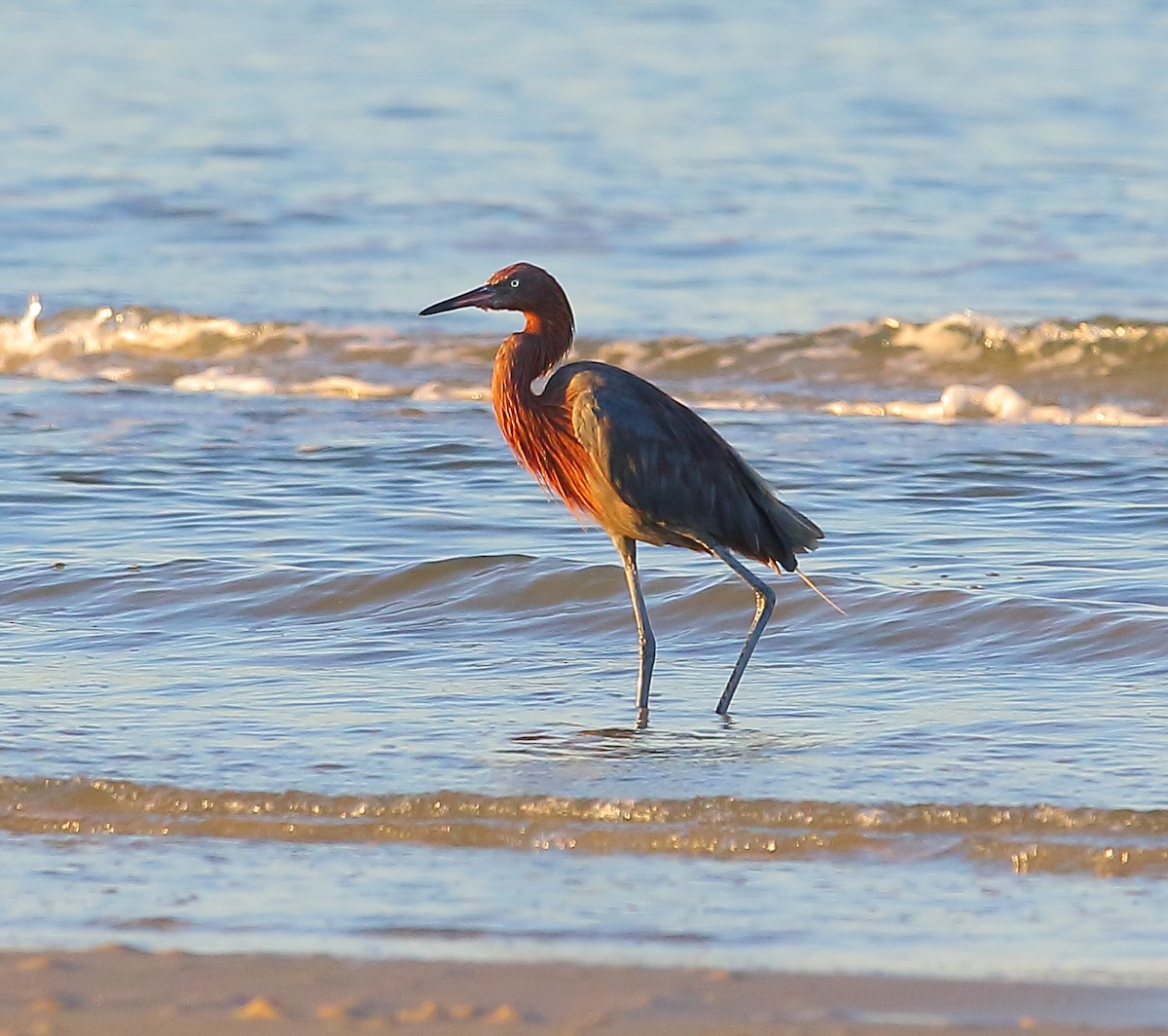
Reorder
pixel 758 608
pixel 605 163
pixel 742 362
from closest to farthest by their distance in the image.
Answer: pixel 758 608
pixel 742 362
pixel 605 163

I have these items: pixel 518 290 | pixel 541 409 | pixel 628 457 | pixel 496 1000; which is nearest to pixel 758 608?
pixel 628 457

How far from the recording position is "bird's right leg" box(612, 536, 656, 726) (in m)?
5.96

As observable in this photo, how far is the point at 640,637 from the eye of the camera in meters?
6.16

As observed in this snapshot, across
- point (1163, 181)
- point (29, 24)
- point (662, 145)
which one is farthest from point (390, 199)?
point (29, 24)

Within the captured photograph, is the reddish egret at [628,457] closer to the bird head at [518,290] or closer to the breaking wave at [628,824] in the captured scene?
the bird head at [518,290]

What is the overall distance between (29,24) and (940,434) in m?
20.2

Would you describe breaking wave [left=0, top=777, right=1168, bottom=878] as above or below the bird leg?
below

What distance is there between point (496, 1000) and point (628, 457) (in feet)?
8.73

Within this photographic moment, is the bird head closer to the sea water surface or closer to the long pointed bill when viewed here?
the long pointed bill

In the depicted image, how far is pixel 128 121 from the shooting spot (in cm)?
2084

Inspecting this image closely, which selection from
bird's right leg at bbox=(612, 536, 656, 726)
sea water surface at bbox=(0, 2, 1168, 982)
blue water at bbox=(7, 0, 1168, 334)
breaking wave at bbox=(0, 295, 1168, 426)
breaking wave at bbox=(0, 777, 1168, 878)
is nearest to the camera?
sea water surface at bbox=(0, 2, 1168, 982)

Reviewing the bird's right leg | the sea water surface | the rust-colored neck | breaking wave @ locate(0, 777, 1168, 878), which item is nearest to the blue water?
the sea water surface

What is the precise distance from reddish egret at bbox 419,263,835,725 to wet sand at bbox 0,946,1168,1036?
225cm

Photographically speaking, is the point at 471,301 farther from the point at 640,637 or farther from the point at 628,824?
the point at 628,824
